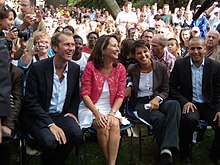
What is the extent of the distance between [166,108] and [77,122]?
112 cm

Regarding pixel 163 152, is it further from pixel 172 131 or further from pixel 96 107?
pixel 96 107

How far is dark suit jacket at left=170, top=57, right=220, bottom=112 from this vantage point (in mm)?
4738

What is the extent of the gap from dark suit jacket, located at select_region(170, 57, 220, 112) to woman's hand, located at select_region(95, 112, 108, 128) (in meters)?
1.13

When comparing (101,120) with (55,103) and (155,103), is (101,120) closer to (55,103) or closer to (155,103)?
(55,103)

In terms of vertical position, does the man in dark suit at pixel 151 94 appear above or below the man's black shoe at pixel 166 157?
above

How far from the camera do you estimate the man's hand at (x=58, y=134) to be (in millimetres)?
3893

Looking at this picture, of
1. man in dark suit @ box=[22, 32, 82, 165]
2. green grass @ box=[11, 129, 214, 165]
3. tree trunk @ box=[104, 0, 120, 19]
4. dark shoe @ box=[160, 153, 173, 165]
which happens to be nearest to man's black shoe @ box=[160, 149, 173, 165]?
dark shoe @ box=[160, 153, 173, 165]

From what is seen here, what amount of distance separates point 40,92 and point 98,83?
0.71 metres

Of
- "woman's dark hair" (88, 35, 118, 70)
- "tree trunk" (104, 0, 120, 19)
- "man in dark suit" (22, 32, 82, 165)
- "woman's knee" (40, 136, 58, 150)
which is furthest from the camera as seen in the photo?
"tree trunk" (104, 0, 120, 19)

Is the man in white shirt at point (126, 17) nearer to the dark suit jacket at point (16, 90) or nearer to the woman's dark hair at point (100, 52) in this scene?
the woman's dark hair at point (100, 52)

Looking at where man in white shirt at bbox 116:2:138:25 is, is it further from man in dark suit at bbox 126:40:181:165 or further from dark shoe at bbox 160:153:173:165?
dark shoe at bbox 160:153:173:165

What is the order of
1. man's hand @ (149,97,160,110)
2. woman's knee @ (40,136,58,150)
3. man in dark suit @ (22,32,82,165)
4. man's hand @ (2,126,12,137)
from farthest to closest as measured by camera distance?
man's hand @ (149,97,160,110) → man in dark suit @ (22,32,82,165) → woman's knee @ (40,136,58,150) → man's hand @ (2,126,12,137)

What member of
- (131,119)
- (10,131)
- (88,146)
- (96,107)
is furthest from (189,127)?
(10,131)

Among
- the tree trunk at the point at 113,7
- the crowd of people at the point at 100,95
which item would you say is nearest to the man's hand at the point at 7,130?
the crowd of people at the point at 100,95
